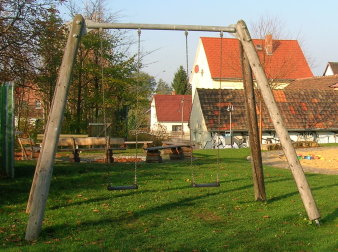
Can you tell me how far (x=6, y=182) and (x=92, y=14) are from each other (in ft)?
64.2

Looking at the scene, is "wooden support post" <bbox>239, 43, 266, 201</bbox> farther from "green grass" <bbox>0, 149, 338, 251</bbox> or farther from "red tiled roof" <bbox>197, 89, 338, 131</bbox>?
"red tiled roof" <bbox>197, 89, 338, 131</bbox>

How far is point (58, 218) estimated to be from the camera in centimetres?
747

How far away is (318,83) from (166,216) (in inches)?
1415

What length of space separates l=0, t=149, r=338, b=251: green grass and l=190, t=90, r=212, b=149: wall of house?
1821 centimetres

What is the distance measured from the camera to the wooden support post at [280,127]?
751 centimetres

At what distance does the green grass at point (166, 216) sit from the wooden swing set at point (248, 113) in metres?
0.30

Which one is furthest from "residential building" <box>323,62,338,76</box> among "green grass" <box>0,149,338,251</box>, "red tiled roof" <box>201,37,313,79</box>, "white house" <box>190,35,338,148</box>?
"green grass" <box>0,149,338,251</box>

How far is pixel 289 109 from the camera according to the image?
32250 millimetres

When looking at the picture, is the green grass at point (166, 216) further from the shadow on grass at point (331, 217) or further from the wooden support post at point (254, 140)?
the wooden support post at point (254, 140)

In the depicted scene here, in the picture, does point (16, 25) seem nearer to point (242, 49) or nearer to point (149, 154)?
point (149, 154)

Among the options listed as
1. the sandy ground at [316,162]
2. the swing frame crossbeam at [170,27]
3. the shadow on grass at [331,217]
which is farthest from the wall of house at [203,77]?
the shadow on grass at [331,217]

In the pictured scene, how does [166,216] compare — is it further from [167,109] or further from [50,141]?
[167,109]

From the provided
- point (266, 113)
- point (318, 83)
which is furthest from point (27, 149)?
point (318, 83)

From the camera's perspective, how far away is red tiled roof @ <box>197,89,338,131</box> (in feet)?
99.0
